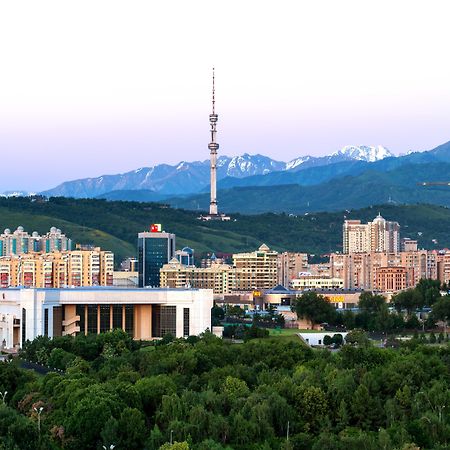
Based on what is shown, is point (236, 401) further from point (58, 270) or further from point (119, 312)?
point (58, 270)

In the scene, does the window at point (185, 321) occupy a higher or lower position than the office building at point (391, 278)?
higher

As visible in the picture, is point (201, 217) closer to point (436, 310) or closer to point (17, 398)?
point (436, 310)

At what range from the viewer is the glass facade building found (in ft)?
340

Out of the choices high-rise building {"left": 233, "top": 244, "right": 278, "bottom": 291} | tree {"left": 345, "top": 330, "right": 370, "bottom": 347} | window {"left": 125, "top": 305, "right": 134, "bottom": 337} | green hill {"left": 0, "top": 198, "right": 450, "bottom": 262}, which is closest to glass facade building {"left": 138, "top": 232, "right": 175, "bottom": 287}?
high-rise building {"left": 233, "top": 244, "right": 278, "bottom": 291}

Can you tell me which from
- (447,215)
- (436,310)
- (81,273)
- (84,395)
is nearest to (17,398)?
(84,395)

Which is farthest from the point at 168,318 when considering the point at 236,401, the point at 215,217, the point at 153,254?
the point at 215,217

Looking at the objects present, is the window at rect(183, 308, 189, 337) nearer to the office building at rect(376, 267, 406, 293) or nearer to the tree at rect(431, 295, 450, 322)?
the tree at rect(431, 295, 450, 322)

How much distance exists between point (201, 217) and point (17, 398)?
113 metres

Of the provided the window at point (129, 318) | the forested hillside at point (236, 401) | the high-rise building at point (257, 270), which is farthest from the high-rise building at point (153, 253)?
the forested hillside at point (236, 401)

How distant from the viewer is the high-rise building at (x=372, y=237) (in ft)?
435

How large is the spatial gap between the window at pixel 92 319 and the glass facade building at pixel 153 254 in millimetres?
41125

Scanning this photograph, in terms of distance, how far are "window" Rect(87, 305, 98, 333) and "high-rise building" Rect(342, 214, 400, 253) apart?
234 feet

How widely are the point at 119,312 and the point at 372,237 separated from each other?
7348cm

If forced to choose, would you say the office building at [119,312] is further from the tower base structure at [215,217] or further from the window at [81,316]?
the tower base structure at [215,217]
